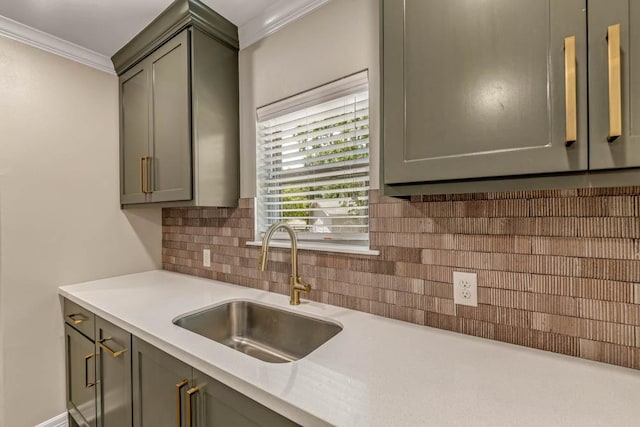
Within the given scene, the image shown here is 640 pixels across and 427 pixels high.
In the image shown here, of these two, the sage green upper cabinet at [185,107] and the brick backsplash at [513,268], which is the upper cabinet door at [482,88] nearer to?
the brick backsplash at [513,268]

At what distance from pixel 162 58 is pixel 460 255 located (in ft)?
6.29

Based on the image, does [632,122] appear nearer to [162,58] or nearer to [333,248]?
[333,248]

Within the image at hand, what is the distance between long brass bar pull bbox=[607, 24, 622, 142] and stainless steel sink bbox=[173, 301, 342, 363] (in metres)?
1.02

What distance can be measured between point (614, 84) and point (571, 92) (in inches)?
2.7

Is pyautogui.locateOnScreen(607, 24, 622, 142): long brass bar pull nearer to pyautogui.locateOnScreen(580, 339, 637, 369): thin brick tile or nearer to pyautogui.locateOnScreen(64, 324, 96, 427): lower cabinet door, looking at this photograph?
pyautogui.locateOnScreen(580, 339, 637, 369): thin brick tile

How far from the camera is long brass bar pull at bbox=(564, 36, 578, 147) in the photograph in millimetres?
657

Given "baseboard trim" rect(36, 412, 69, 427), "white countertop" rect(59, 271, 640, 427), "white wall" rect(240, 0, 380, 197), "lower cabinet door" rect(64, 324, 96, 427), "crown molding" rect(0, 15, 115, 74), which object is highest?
"crown molding" rect(0, 15, 115, 74)

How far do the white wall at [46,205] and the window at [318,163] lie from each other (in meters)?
1.19

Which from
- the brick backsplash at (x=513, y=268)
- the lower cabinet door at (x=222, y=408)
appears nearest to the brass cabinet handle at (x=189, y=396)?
the lower cabinet door at (x=222, y=408)

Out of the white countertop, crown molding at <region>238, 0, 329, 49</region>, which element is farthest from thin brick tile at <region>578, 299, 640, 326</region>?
crown molding at <region>238, 0, 329, 49</region>

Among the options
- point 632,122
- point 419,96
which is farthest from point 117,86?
point 632,122

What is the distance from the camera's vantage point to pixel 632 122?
24.5 inches

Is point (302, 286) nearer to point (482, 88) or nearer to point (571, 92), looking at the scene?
point (482, 88)

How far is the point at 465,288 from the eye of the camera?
1.07 metres
